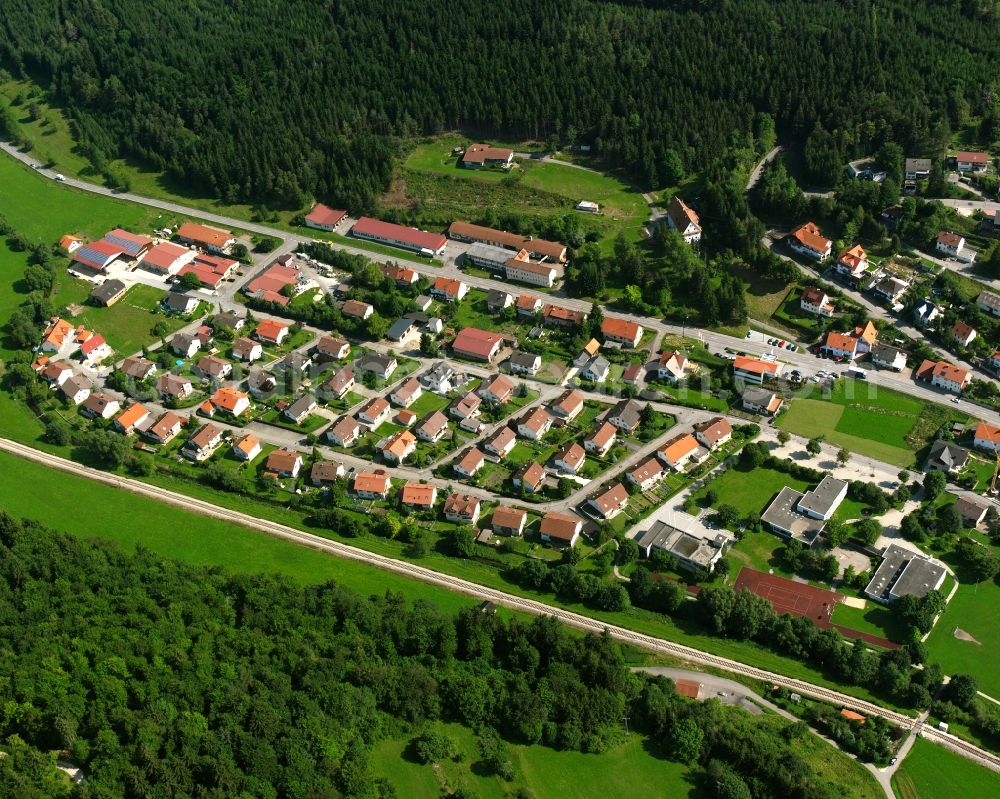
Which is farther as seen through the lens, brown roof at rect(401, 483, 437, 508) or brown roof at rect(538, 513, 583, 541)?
brown roof at rect(401, 483, 437, 508)

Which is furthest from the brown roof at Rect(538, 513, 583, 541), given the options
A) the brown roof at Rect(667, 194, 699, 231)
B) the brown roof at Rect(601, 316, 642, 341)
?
the brown roof at Rect(667, 194, 699, 231)

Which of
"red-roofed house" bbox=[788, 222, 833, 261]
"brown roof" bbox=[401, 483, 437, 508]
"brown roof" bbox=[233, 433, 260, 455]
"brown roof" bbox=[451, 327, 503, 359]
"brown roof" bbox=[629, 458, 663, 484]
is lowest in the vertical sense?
"brown roof" bbox=[233, 433, 260, 455]

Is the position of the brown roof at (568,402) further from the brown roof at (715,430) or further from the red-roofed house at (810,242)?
the red-roofed house at (810,242)

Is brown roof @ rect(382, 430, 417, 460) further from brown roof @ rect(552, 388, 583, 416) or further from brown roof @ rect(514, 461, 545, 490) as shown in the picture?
brown roof @ rect(552, 388, 583, 416)

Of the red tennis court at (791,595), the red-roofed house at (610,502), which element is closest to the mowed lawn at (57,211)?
the red-roofed house at (610,502)

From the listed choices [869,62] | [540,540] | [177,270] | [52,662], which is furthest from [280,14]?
[52,662]

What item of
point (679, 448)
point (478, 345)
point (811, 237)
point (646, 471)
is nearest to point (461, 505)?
point (646, 471)

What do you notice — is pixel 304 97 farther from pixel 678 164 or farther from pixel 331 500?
pixel 331 500
